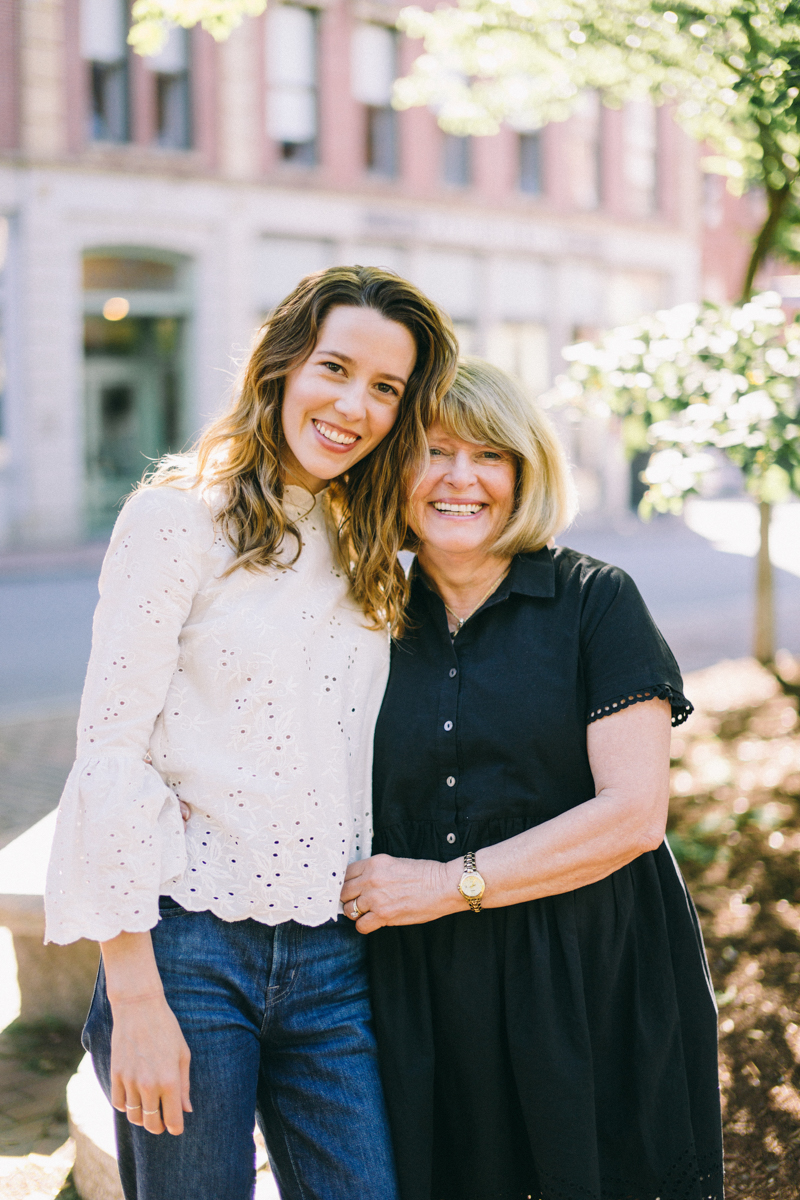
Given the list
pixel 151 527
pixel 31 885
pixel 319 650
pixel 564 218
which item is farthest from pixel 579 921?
pixel 564 218

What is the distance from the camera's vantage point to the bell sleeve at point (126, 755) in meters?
1.91

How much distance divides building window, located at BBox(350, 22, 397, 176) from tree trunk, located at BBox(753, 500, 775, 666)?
14716 millimetres

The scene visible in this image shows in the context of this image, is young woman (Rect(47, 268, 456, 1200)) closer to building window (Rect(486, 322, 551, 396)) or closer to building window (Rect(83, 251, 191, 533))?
building window (Rect(83, 251, 191, 533))

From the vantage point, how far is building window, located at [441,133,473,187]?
69.7 ft

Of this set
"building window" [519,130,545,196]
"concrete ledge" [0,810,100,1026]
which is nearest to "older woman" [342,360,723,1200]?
"concrete ledge" [0,810,100,1026]

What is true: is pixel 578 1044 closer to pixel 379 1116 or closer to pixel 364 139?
pixel 379 1116

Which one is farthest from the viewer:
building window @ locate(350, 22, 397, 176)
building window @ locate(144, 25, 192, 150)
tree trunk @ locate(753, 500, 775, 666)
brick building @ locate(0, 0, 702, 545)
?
building window @ locate(350, 22, 397, 176)

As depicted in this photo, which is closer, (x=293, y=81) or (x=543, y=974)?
(x=543, y=974)

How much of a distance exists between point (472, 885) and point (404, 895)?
0.13 meters

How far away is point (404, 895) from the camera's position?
2.14 meters

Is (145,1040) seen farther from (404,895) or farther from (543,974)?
(543,974)

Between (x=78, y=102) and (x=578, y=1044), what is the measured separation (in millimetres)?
17601

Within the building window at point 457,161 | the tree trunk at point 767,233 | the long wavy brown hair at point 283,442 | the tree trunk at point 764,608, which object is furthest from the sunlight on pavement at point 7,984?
the building window at point 457,161

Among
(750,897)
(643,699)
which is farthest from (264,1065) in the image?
(750,897)
